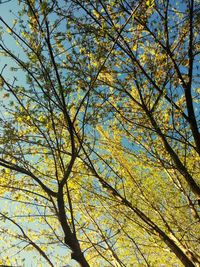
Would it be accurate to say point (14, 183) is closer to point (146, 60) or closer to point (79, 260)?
point (79, 260)

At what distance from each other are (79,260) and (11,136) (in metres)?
1.96

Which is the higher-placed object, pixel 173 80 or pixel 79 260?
pixel 173 80

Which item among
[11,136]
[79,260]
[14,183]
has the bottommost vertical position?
[79,260]

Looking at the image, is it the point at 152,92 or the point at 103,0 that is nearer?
the point at 103,0

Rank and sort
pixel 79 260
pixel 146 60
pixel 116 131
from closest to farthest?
pixel 79 260 → pixel 146 60 → pixel 116 131

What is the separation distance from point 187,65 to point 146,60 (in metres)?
0.65

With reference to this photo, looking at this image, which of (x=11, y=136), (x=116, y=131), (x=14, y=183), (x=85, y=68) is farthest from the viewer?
(x=116, y=131)

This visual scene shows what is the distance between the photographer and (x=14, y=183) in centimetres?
430

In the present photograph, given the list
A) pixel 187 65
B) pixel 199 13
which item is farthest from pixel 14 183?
pixel 199 13

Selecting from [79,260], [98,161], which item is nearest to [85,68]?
[98,161]

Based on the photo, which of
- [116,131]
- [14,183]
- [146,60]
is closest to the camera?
[14,183]

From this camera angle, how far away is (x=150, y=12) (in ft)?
15.4

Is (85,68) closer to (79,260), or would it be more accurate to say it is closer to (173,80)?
(173,80)

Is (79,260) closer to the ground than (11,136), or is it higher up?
closer to the ground
